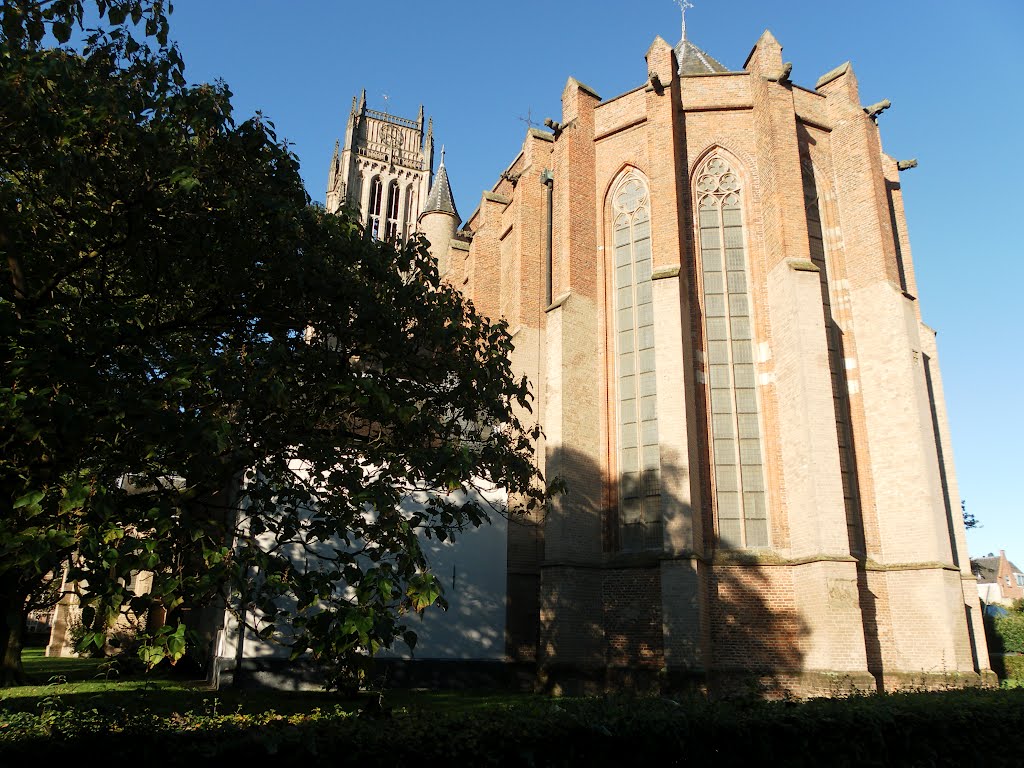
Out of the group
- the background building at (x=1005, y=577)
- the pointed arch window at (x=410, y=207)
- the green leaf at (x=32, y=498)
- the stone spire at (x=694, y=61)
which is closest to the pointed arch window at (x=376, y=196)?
the pointed arch window at (x=410, y=207)

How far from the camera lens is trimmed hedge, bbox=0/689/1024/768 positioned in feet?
17.4

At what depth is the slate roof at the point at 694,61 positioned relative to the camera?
23.2 meters

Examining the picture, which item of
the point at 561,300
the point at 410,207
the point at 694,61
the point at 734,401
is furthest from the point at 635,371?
the point at 410,207

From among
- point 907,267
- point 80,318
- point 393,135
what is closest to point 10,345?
point 80,318

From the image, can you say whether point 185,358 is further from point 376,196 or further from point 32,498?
point 376,196

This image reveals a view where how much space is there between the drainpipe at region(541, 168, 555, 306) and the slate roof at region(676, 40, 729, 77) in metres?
5.41

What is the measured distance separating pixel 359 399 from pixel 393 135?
60425 millimetres

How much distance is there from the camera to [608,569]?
17.4 metres

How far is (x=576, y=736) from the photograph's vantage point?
5.95 m

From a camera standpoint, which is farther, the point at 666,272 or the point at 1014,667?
the point at 1014,667

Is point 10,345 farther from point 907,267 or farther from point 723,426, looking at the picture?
point 907,267

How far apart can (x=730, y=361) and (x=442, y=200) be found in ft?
85.0

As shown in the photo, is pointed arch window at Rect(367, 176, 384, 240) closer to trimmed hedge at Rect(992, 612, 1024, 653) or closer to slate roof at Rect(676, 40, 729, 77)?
slate roof at Rect(676, 40, 729, 77)

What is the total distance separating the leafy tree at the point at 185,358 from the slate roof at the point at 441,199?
3056cm
